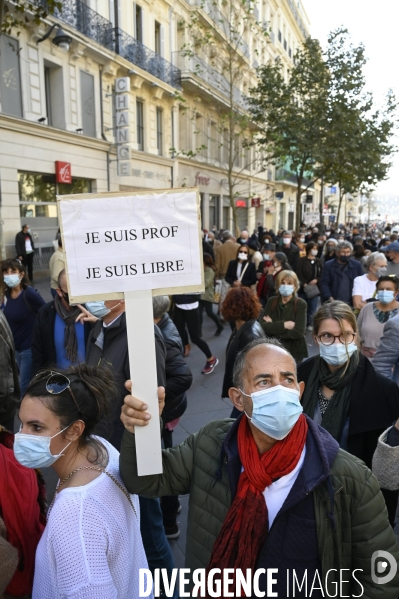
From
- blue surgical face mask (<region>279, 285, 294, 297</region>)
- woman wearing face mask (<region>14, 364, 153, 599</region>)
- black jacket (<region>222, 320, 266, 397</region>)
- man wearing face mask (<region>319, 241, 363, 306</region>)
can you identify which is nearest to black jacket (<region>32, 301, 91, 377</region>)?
black jacket (<region>222, 320, 266, 397</region>)

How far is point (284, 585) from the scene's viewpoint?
1.55 metres

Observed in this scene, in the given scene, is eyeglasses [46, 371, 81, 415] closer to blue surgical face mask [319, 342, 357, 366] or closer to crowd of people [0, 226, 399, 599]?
crowd of people [0, 226, 399, 599]

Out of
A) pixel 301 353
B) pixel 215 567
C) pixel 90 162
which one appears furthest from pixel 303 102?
pixel 215 567

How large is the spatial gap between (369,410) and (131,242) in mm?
1691

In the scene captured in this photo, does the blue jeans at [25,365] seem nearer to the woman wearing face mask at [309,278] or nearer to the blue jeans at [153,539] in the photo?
the blue jeans at [153,539]

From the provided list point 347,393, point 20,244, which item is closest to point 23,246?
point 20,244

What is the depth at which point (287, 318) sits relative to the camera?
5.10 meters

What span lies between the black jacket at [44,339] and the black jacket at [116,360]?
3.42 feet

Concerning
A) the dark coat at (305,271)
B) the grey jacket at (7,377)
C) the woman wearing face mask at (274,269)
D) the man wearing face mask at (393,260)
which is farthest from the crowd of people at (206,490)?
the dark coat at (305,271)

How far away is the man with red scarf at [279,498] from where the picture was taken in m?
1.55

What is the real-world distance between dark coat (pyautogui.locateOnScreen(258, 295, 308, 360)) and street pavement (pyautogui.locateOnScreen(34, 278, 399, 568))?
3.65 ft

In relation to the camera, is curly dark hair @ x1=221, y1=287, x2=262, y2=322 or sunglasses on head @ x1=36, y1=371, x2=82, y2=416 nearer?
sunglasses on head @ x1=36, y1=371, x2=82, y2=416

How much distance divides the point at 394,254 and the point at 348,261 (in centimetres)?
140

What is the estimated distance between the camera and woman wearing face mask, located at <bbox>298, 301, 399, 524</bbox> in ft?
8.40
